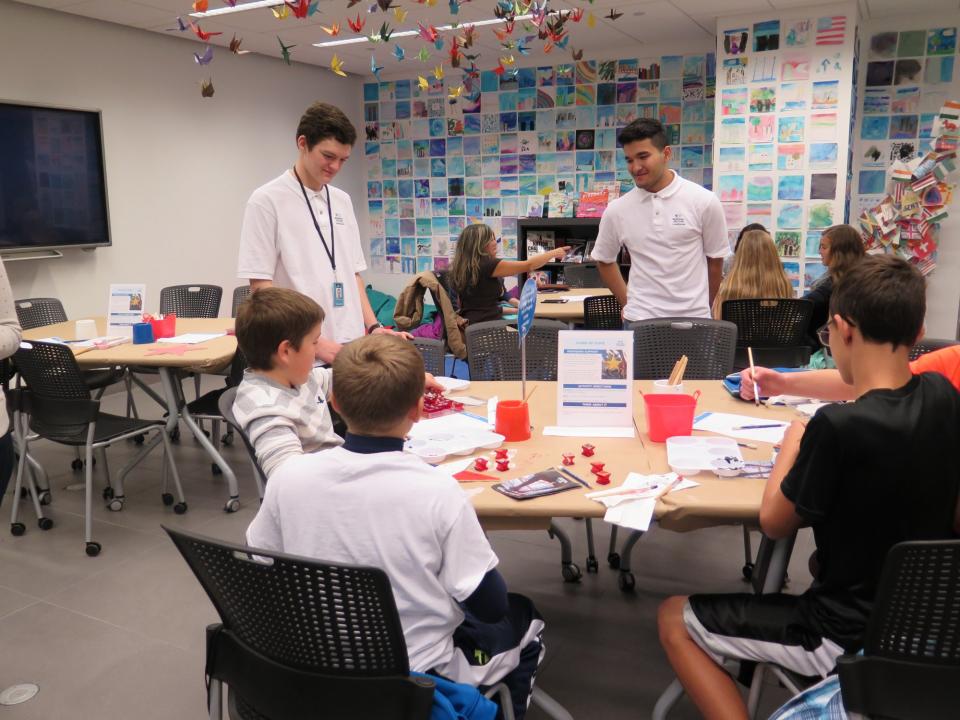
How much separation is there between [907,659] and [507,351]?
2118 millimetres

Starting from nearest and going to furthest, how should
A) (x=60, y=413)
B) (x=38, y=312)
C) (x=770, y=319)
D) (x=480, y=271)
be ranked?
(x=60, y=413), (x=770, y=319), (x=480, y=271), (x=38, y=312)

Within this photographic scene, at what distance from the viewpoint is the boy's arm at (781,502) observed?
63.1 inches

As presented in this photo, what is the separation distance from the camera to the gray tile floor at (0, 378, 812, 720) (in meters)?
2.41

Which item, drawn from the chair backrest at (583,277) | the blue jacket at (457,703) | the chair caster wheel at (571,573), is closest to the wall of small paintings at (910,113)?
the chair backrest at (583,277)

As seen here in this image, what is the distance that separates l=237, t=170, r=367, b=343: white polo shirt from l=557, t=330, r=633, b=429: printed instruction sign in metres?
1.12

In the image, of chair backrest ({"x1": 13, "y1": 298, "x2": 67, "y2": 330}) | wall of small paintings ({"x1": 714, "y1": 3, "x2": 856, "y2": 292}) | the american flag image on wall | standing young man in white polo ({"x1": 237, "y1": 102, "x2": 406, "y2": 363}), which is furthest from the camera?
wall of small paintings ({"x1": 714, "y1": 3, "x2": 856, "y2": 292})

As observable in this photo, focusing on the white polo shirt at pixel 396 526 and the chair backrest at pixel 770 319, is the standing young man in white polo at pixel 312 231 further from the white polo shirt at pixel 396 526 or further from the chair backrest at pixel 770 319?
the chair backrest at pixel 770 319

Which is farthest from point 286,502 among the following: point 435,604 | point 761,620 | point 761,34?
point 761,34

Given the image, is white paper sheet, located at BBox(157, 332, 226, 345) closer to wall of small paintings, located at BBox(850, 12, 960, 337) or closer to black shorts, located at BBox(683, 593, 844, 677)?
black shorts, located at BBox(683, 593, 844, 677)

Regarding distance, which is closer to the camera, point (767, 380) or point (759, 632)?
point (759, 632)

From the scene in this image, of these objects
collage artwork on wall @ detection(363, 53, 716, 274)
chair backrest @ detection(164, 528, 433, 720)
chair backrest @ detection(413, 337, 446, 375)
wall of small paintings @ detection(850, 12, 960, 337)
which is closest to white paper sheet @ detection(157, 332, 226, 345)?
chair backrest @ detection(413, 337, 446, 375)

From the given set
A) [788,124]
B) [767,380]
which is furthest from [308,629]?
[788,124]

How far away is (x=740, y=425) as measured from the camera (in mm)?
2330

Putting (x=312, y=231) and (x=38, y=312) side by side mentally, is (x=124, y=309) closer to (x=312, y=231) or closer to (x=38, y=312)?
(x=38, y=312)
